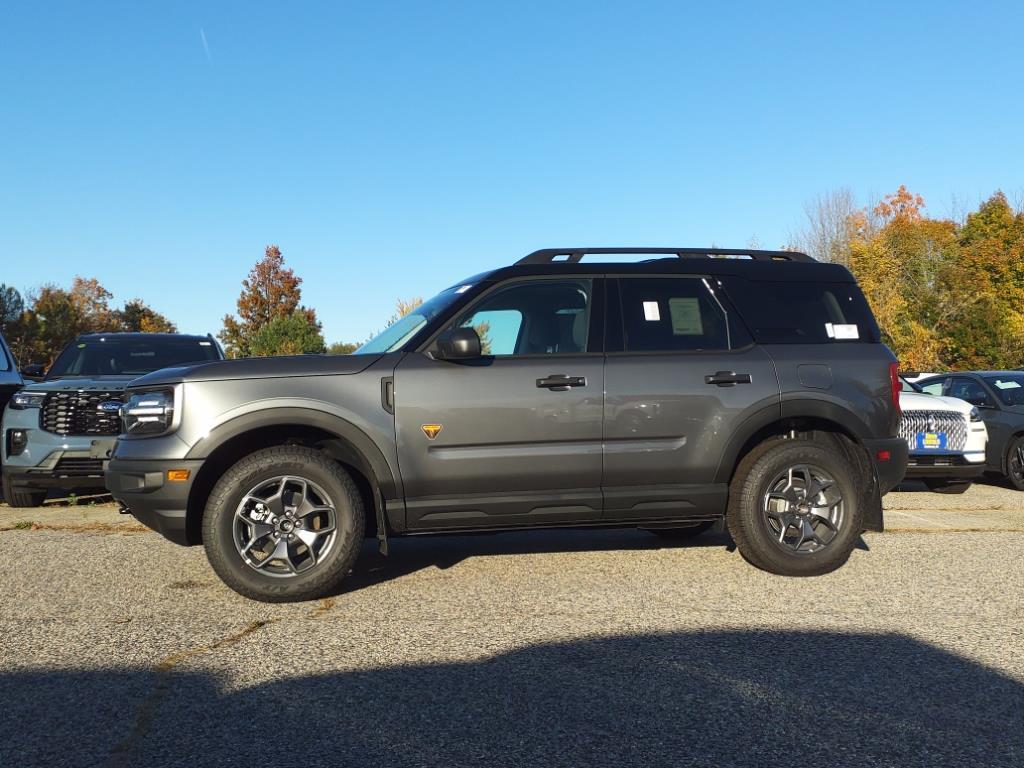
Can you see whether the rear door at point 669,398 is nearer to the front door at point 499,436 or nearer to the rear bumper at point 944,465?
the front door at point 499,436

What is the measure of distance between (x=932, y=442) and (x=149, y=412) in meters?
8.34

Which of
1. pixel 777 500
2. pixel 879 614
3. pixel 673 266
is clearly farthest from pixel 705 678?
pixel 673 266

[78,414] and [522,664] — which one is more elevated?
[78,414]

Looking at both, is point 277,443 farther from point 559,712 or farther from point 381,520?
point 559,712

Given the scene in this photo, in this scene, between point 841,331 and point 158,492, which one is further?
point 841,331

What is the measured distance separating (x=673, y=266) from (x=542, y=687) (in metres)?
3.24

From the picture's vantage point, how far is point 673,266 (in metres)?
6.06

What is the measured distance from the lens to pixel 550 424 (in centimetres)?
545

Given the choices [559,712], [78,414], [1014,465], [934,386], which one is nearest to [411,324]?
[559,712]

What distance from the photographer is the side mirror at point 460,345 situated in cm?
521

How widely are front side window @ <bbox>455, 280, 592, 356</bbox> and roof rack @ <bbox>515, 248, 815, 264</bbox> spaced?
0.20 m

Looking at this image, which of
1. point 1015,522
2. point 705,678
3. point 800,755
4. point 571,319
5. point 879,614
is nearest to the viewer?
point 800,755

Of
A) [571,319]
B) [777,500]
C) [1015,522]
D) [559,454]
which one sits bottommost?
[1015,522]

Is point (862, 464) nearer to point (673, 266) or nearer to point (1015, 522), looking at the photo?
point (673, 266)
